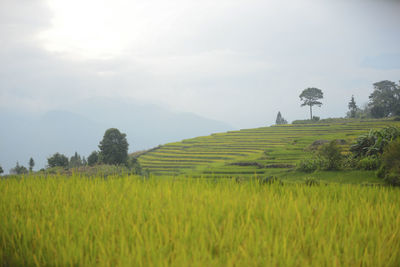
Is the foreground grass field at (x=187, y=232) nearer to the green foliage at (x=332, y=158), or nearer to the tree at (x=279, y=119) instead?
the green foliage at (x=332, y=158)

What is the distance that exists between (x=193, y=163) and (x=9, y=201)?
64.4 feet

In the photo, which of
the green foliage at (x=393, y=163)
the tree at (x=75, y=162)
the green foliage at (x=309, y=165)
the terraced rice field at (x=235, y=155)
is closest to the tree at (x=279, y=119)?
the terraced rice field at (x=235, y=155)

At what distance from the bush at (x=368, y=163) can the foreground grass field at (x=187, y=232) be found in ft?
24.0

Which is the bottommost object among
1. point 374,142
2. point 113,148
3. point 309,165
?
point 309,165

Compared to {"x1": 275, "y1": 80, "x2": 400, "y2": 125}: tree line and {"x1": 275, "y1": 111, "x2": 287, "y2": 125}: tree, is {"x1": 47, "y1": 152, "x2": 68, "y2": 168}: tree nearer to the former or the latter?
{"x1": 275, "y1": 80, "x2": 400, "y2": 125}: tree line

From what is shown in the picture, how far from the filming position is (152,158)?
27.8 meters

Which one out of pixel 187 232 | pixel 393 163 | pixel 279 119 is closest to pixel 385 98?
pixel 279 119

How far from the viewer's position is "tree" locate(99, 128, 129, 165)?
702 inches

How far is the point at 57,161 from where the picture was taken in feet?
56.3

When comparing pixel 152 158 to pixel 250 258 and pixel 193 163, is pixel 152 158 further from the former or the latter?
pixel 250 258

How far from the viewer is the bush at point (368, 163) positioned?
450 inches

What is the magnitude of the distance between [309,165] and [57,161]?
13859 millimetres

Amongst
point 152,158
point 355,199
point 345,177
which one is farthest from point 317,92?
point 355,199

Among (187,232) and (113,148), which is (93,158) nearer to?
(113,148)
